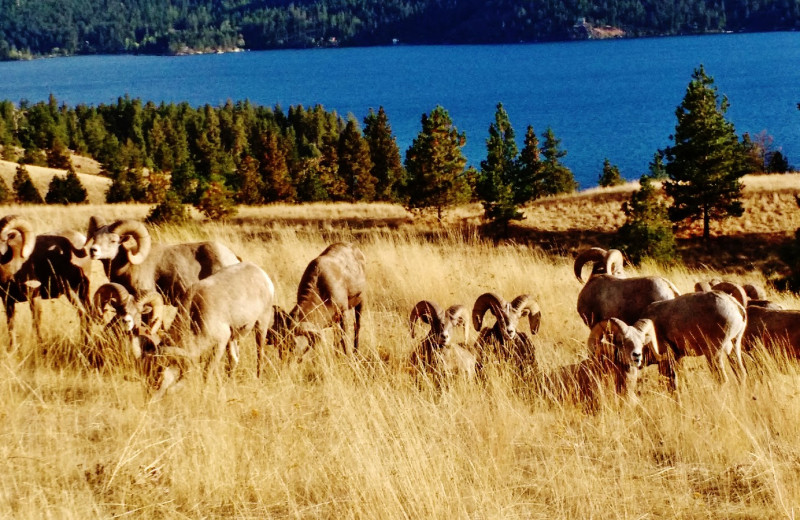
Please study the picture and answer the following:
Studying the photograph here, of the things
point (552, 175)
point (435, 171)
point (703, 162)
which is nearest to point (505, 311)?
point (703, 162)

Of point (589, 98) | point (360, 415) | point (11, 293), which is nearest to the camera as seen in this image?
point (360, 415)

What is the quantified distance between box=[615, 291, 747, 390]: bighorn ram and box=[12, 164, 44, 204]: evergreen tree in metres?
80.1

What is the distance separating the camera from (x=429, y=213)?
4022cm

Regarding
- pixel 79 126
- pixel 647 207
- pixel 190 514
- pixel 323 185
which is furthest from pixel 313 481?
pixel 79 126

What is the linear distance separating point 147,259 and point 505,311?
13.3ft

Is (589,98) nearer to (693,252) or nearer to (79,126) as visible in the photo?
(79,126)

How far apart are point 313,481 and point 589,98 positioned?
175 m

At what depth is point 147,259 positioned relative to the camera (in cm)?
817

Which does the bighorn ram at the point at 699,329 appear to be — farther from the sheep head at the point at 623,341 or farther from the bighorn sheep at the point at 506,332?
the bighorn sheep at the point at 506,332

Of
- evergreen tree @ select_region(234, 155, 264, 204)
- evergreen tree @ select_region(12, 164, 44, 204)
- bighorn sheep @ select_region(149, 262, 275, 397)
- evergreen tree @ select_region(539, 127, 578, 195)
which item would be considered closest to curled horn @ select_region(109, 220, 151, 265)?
bighorn sheep @ select_region(149, 262, 275, 397)

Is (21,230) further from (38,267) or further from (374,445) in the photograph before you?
(374,445)

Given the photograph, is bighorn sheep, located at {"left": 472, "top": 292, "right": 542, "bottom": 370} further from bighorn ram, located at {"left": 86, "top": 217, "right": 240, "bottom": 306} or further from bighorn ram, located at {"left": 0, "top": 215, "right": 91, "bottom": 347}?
bighorn ram, located at {"left": 0, "top": 215, "right": 91, "bottom": 347}

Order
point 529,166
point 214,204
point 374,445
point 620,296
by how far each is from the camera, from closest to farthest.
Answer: point 374,445
point 620,296
point 214,204
point 529,166

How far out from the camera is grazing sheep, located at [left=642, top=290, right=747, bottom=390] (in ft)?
20.1
